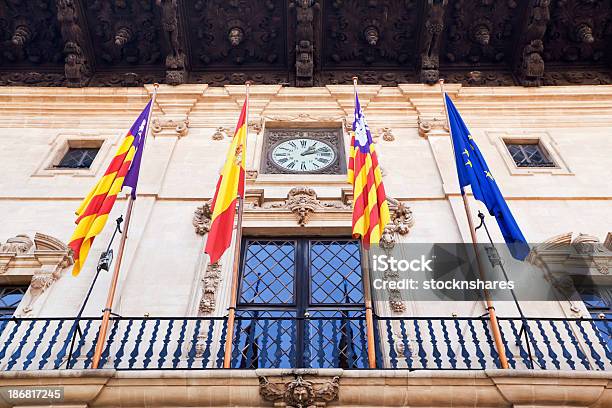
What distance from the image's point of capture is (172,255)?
7.77m

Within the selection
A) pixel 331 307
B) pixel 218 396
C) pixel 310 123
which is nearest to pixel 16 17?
pixel 310 123

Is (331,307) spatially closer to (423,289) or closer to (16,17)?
(423,289)

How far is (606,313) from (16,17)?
11313 millimetres

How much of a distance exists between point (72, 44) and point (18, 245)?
4.96 meters

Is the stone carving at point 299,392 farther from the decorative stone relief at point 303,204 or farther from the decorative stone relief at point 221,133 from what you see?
the decorative stone relief at point 221,133

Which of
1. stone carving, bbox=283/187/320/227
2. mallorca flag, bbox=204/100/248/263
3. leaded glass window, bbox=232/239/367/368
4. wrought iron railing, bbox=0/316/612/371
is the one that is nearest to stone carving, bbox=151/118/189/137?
stone carving, bbox=283/187/320/227

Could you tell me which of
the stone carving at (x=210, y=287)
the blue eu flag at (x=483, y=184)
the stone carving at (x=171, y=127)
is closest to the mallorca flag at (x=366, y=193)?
the blue eu flag at (x=483, y=184)

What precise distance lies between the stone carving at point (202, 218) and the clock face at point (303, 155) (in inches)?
71.0

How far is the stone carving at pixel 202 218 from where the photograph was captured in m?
8.08

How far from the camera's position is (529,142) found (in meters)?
10.3

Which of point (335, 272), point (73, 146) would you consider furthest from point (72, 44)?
point (335, 272)

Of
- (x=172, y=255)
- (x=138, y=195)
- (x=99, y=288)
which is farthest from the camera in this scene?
(x=138, y=195)

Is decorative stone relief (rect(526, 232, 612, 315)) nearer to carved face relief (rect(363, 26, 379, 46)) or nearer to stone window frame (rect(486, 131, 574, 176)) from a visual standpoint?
stone window frame (rect(486, 131, 574, 176))

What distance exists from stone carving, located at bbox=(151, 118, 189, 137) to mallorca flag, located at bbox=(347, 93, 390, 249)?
3.74 metres
